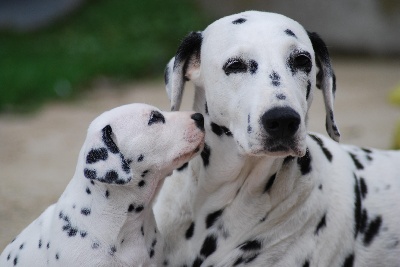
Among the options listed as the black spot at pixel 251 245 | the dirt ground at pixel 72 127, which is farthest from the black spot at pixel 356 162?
the dirt ground at pixel 72 127

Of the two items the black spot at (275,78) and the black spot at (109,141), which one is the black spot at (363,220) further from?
the black spot at (109,141)

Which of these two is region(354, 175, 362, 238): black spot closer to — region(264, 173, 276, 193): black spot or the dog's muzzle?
region(264, 173, 276, 193): black spot

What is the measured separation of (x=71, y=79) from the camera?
12117 millimetres

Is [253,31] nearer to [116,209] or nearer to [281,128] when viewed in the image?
[281,128]

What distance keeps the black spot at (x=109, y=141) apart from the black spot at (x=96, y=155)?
0.06 metres

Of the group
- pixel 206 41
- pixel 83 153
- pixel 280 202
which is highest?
pixel 206 41

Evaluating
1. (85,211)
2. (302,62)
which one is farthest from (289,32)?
(85,211)

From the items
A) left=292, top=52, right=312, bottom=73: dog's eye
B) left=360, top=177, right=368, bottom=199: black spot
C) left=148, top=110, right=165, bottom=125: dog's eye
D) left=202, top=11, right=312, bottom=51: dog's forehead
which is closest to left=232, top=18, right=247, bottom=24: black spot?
left=202, top=11, right=312, bottom=51: dog's forehead

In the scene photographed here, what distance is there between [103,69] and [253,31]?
26.8 feet

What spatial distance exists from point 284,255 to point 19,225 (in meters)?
2.94

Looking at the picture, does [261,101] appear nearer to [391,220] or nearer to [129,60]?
[391,220]

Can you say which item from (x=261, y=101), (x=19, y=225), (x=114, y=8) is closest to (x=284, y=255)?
(x=261, y=101)

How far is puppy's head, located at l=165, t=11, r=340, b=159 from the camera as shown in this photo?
436 cm

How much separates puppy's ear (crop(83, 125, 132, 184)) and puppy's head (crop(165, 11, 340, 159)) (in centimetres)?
60
